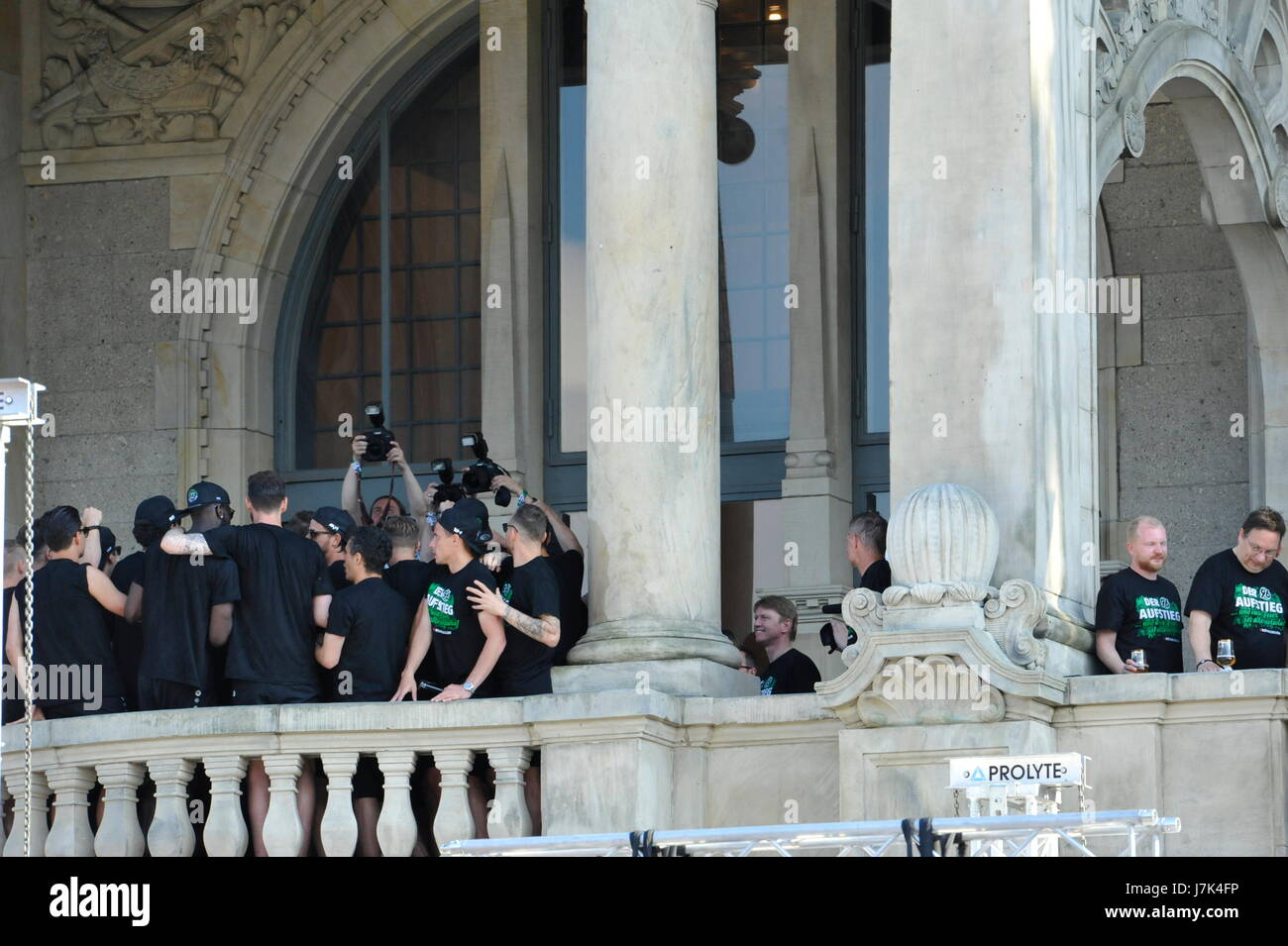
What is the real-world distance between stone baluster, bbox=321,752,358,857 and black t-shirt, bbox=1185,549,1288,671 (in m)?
4.23

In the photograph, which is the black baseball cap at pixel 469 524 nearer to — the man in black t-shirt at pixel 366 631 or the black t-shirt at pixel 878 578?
the man in black t-shirt at pixel 366 631

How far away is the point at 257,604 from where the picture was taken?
13.7m

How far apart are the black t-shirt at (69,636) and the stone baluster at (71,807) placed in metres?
0.46

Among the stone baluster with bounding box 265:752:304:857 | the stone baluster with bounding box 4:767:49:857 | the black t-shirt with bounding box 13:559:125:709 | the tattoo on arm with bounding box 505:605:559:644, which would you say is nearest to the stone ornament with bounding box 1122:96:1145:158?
the tattoo on arm with bounding box 505:605:559:644

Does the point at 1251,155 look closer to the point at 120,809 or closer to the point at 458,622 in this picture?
the point at 458,622

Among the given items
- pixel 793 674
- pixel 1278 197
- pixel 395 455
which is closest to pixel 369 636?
pixel 395 455

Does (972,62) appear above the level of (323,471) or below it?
above

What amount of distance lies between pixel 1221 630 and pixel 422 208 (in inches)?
357

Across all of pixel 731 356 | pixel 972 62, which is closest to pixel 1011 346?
pixel 972 62

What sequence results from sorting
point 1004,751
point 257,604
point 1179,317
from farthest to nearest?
1. point 1179,317
2. point 257,604
3. point 1004,751

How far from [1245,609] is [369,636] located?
14.3ft

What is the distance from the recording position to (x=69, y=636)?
1394 centimetres
